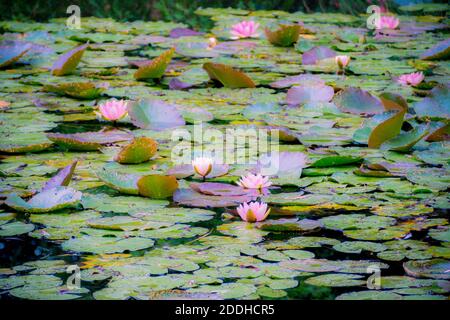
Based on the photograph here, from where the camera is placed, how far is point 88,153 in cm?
297

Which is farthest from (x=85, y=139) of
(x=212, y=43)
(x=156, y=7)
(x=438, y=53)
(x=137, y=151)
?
(x=156, y=7)

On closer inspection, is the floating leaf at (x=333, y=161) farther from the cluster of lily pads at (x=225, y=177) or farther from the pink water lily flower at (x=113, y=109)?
the pink water lily flower at (x=113, y=109)

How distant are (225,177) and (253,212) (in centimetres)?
42

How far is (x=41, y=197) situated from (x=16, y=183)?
23cm

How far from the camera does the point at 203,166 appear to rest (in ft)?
A: 8.66

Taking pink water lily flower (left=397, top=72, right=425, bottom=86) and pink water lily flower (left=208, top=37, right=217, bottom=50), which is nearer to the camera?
pink water lily flower (left=397, top=72, right=425, bottom=86)

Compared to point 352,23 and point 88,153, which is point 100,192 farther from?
point 352,23

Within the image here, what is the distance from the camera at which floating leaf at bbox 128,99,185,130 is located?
3252mm

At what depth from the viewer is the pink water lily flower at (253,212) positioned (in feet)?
7.55

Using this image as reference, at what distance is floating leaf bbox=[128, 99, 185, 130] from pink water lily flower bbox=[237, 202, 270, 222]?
39.3 inches

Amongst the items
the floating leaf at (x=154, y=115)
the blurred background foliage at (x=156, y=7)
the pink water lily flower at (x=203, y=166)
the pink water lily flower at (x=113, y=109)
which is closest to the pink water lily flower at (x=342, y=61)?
the floating leaf at (x=154, y=115)

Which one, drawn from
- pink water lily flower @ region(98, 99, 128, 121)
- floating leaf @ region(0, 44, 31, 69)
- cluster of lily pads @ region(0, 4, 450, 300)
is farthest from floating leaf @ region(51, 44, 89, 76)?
pink water lily flower @ region(98, 99, 128, 121)

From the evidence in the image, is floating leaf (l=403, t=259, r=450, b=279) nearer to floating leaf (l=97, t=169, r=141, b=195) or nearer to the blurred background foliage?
floating leaf (l=97, t=169, r=141, b=195)
